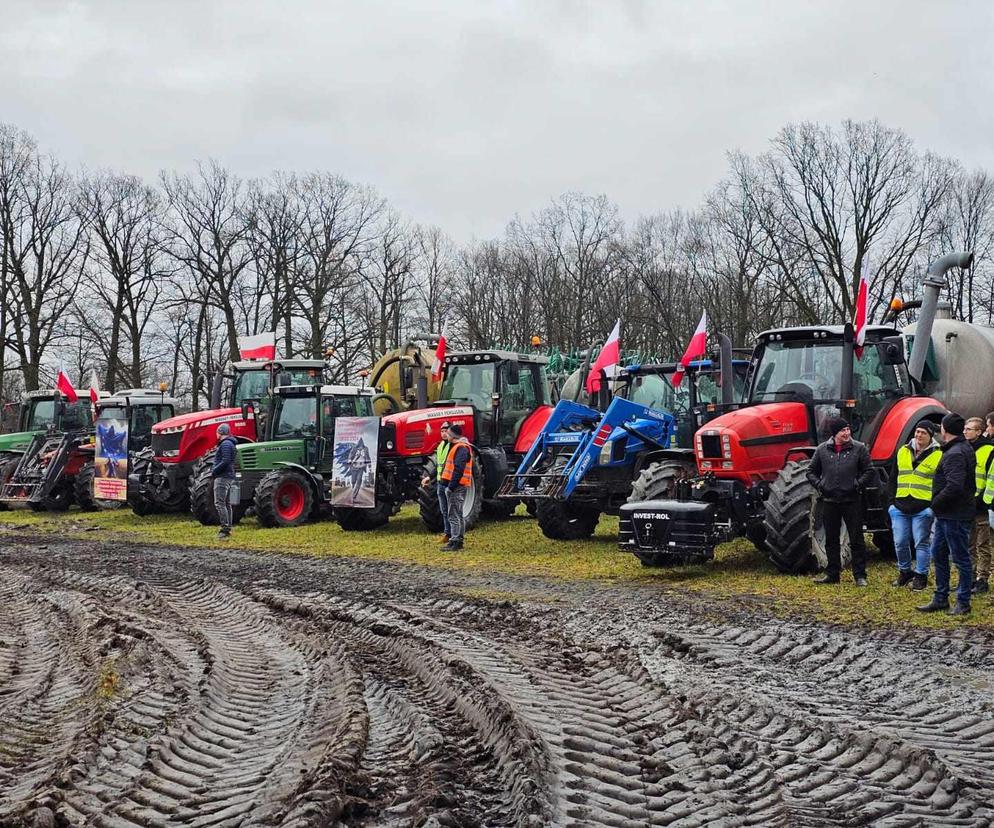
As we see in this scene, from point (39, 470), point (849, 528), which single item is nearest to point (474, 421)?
point (849, 528)

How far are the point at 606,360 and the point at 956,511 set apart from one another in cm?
726

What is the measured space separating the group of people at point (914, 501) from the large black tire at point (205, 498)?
35.2 feet

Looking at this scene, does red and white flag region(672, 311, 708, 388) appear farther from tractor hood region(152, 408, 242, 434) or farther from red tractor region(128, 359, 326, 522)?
tractor hood region(152, 408, 242, 434)

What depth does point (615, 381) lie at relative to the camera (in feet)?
49.6

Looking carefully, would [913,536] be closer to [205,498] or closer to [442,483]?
[442,483]

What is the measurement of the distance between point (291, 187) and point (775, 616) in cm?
4041

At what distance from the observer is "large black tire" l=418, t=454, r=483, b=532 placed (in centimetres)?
1559

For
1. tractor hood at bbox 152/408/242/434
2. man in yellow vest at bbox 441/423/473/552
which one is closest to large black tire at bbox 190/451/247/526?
tractor hood at bbox 152/408/242/434

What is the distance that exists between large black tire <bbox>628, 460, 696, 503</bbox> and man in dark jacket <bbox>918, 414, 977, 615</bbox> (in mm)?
3509

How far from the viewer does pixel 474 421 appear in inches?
657

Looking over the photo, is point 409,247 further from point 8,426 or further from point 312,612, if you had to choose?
point 312,612

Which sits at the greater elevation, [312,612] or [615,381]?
[615,381]

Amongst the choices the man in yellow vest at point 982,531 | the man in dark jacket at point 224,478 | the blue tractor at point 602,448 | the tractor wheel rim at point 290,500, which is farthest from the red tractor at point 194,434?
the man in yellow vest at point 982,531

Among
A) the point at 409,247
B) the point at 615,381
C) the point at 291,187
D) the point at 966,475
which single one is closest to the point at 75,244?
the point at 291,187
